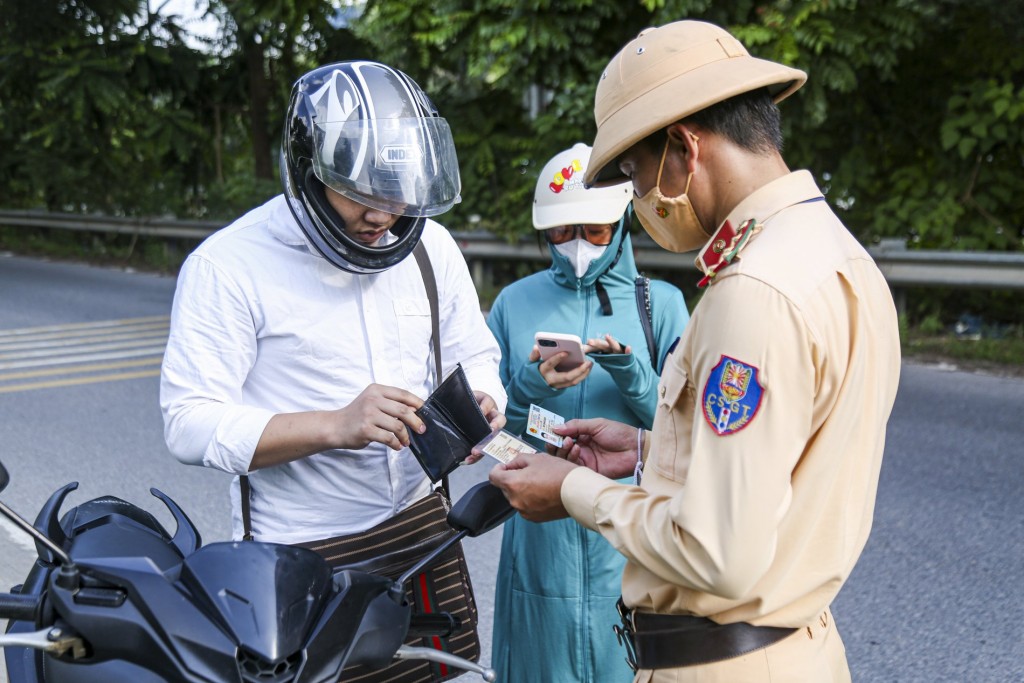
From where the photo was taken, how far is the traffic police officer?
1.53 metres

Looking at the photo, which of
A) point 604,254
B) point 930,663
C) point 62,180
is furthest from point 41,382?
point 62,180

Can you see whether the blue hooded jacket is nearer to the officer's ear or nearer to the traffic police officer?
Result: the traffic police officer

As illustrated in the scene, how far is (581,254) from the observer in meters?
3.38

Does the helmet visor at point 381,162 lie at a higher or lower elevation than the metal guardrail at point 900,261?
higher

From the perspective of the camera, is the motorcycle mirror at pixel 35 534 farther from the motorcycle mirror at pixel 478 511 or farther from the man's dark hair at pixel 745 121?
the man's dark hair at pixel 745 121

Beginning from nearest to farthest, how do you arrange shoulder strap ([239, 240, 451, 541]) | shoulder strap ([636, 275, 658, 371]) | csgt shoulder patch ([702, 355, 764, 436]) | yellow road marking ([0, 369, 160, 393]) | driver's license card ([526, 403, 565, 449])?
csgt shoulder patch ([702, 355, 764, 436]) < shoulder strap ([239, 240, 451, 541]) < driver's license card ([526, 403, 565, 449]) < shoulder strap ([636, 275, 658, 371]) < yellow road marking ([0, 369, 160, 393])

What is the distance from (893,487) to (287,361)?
4.02 metres

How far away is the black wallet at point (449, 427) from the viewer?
2.28 metres

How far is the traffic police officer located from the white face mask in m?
1.44

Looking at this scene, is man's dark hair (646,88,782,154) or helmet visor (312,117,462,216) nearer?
man's dark hair (646,88,782,154)

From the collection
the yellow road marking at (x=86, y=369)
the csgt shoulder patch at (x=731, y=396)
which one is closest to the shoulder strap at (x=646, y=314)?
the csgt shoulder patch at (x=731, y=396)

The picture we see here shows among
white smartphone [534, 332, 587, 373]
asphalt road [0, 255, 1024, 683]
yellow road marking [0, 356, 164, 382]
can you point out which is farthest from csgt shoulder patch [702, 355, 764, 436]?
yellow road marking [0, 356, 164, 382]

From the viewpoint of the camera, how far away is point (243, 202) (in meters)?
14.4

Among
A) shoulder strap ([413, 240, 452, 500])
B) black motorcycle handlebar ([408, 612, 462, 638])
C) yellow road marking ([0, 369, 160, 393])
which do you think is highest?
shoulder strap ([413, 240, 452, 500])
